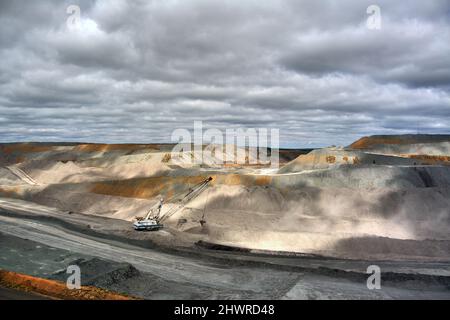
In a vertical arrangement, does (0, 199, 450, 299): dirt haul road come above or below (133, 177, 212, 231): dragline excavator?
below

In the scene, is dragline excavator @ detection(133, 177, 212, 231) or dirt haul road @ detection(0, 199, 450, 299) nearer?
dirt haul road @ detection(0, 199, 450, 299)

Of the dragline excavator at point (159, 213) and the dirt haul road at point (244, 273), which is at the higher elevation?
the dragline excavator at point (159, 213)

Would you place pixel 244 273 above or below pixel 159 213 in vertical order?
below

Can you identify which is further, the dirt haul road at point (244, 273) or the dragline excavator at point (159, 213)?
the dragline excavator at point (159, 213)
